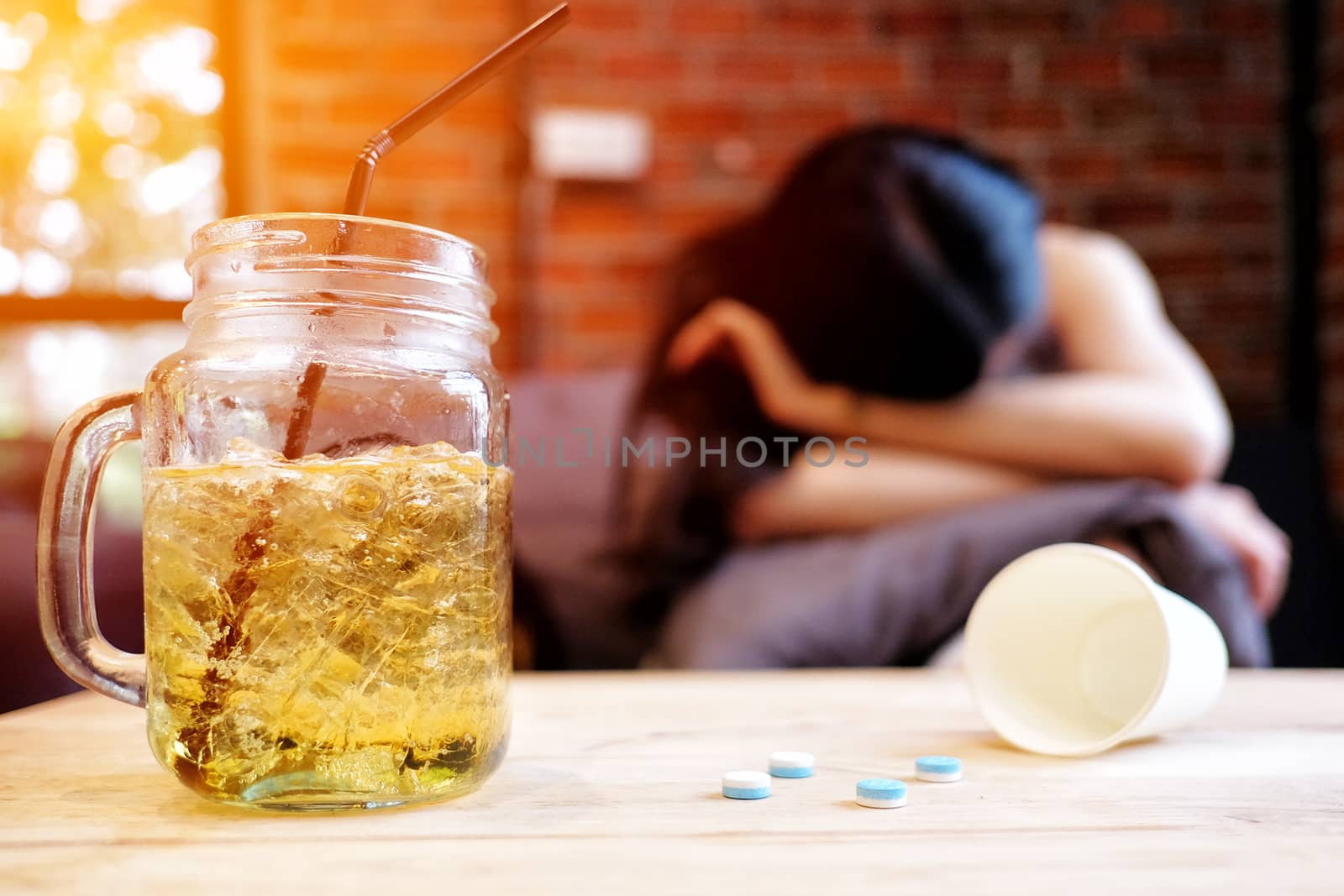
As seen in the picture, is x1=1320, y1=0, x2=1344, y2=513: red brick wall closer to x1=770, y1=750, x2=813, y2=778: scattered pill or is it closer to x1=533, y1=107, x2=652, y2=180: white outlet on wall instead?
x1=533, y1=107, x2=652, y2=180: white outlet on wall

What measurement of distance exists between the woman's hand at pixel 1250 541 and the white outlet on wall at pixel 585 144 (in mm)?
1268

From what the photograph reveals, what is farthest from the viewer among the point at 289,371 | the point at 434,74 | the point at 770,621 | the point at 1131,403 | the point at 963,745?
the point at 434,74

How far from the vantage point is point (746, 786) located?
510mm

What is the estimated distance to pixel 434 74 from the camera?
2.24 metres

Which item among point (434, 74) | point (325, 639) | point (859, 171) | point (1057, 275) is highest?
point (434, 74)

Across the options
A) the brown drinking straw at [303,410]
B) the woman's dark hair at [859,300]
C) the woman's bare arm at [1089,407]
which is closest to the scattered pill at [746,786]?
the brown drinking straw at [303,410]

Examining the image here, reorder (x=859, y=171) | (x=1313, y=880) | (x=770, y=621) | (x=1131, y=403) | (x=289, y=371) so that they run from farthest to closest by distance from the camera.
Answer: (x=859, y=171), (x=1131, y=403), (x=770, y=621), (x=289, y=371), (x=1313, y=880)

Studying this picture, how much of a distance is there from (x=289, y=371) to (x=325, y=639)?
0.44 ft

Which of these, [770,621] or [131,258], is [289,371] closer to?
[770,621]

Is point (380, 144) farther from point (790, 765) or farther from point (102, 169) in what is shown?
point (102, 169)

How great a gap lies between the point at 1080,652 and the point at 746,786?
33 centimetres

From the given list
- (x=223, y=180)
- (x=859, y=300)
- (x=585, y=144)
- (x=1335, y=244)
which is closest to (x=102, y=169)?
(x=223, y=180)

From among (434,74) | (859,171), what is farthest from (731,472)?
(434,74)

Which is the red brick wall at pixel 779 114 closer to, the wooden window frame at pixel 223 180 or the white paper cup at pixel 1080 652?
the wooden window frame at pixel 223 180
